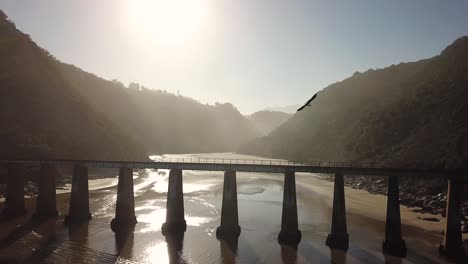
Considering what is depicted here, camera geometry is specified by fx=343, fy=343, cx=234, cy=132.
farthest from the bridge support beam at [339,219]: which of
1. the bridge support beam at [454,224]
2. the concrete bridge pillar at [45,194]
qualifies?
the concrete bridge pillar at [45,194]

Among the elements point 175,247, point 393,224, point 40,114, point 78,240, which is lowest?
point 78,240

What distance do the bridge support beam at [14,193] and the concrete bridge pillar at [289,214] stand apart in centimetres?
3795

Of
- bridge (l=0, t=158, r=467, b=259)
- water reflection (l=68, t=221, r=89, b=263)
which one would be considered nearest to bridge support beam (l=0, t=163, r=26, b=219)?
bridge (l=0, t=158, r=467, b=259)

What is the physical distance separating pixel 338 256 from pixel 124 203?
26.7 m

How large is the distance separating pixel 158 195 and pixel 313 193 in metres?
34.8

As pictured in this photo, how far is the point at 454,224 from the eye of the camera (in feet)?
111

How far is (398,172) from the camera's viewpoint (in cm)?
3641

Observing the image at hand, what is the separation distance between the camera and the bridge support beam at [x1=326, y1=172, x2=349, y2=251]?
3681 centimetres

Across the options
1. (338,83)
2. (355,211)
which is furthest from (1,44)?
(338,83)

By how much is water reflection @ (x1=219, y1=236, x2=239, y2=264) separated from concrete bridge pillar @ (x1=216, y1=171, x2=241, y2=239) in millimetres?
791

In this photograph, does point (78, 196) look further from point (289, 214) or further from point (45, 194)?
point (289, 214)

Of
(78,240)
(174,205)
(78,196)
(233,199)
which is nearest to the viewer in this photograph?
(78,240)

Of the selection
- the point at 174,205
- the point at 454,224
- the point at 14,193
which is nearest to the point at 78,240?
the point at 174,205

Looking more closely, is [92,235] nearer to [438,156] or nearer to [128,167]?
[128,167]
